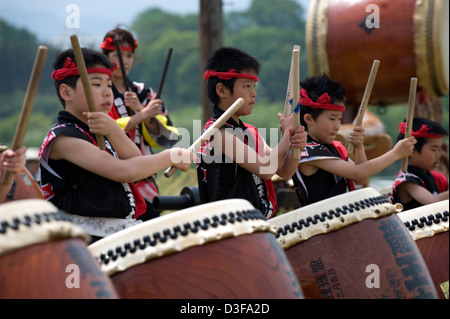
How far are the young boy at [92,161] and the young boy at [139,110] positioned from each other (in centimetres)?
118

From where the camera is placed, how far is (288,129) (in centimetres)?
242

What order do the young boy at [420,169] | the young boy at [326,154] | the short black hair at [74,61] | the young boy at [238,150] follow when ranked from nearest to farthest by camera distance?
the short black hair at [74,61] → the young boy at [238,150] → the young boy at [326,154] → the young boy at [420,169]

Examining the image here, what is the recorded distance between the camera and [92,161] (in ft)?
6.89

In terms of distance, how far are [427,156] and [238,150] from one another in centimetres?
137

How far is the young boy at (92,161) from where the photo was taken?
6.94 ft

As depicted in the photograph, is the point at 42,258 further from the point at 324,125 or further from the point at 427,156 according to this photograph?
the point at 427,156

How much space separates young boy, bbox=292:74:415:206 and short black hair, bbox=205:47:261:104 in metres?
0.29

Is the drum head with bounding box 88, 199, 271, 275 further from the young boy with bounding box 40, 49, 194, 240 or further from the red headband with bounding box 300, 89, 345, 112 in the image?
the red headband with bounding box 300, 89, 345, 112

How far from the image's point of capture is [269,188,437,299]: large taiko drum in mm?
2029

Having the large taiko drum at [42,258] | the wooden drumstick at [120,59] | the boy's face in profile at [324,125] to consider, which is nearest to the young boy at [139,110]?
the wooden drumstick at [120,59]

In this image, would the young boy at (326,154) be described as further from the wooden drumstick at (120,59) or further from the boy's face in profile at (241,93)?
the wooden drumstick at (120,59)

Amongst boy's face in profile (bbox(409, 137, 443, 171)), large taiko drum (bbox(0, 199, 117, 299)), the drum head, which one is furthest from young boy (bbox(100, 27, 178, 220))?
large taiko drum (bbox(0, 199, 117, 299))
